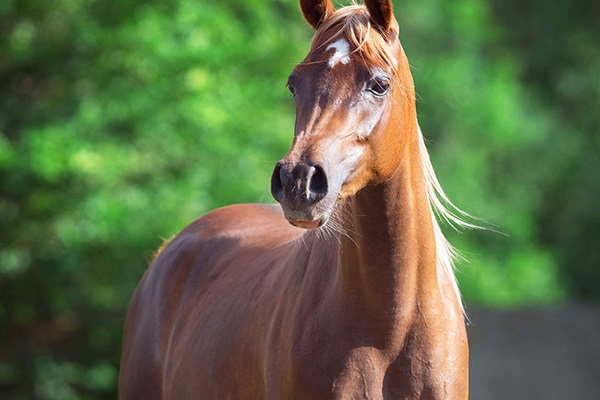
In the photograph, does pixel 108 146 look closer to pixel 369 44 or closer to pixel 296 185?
pixel 369 44

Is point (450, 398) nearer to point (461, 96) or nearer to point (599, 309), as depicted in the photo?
point (599, 309)

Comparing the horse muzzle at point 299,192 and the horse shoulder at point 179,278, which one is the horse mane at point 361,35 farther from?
the horse shoulder at point 179,278

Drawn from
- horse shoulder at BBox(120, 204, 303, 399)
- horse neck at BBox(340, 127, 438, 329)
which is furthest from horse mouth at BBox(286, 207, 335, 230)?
horse shoulder at BBox(120, 204, 303, 399)

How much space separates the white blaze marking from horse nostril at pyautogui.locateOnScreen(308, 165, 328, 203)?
1.37 ft

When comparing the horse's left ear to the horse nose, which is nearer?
the horse nose

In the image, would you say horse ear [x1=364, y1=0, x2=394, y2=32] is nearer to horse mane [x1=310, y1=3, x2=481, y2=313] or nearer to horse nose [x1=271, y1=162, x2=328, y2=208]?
horse mane [x1=310, y1=3, x2=481, y2=313]

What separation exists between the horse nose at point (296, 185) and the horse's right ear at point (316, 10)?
2.72 feet

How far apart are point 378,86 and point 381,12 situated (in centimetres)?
30

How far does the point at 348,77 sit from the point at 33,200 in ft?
23.5

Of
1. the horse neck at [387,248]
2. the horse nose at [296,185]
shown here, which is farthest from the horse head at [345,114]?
the horse neck at [387,248]

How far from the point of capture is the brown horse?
10.5 feet

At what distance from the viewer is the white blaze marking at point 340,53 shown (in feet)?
10.9

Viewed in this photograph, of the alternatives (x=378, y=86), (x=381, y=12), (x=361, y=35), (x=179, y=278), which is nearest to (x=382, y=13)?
(x=381, y=12)

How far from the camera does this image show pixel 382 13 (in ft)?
11.4
